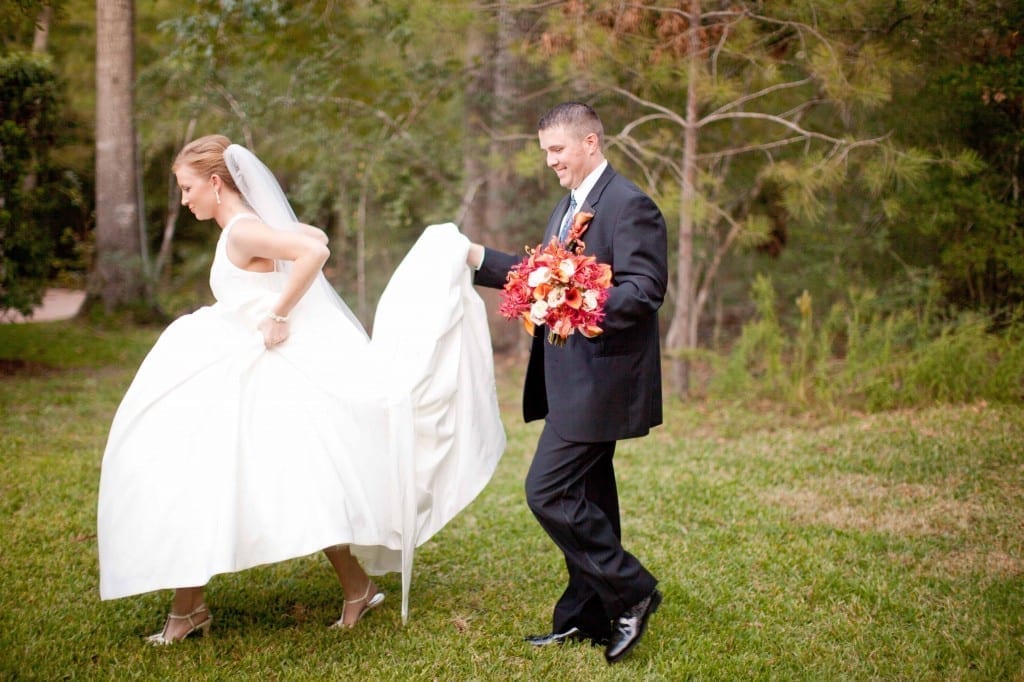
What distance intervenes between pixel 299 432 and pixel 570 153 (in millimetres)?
1493

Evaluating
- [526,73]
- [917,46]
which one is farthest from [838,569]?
[526,73]

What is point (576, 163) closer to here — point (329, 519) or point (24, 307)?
point (329, 519)

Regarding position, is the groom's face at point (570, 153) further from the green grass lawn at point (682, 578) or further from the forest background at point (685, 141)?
the forest background at point (685, 141)

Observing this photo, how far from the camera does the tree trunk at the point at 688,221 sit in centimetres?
769

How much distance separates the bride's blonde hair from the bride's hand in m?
0.60

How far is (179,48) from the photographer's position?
8.99m

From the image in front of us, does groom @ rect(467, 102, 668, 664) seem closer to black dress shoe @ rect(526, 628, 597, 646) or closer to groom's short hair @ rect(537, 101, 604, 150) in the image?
groom's short hair @ rect(537, 101, 604, 150)

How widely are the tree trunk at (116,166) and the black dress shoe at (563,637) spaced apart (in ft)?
30.6

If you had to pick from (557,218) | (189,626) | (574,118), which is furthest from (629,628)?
(574,118)

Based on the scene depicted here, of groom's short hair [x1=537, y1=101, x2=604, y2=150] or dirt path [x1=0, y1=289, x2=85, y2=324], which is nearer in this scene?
groom's short hair [x1=537, y1=101, x2=604, y2=150]

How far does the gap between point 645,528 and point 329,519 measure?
231 cm

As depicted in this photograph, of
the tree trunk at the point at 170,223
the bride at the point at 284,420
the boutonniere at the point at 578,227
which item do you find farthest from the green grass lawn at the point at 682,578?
the tree trunk at the point at 170,223

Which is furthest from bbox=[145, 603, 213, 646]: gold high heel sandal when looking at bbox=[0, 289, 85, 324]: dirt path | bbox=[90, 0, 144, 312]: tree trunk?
bbox=[0, 289, 85, 324]: dirt path

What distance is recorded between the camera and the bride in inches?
133
